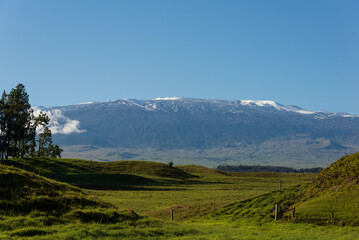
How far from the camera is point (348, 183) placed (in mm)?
41125

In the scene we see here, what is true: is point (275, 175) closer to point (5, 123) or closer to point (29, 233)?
point (5, 123)

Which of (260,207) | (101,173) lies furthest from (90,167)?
(260,207)

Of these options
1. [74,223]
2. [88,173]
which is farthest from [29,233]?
[88,173]

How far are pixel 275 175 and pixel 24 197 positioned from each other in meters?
136

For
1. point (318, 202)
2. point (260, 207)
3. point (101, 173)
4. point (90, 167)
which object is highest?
point (318, 202)

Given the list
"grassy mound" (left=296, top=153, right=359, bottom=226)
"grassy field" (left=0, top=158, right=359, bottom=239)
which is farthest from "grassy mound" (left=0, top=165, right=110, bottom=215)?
"grassy mound" (left=296, top=153, right=359, bottom=226)

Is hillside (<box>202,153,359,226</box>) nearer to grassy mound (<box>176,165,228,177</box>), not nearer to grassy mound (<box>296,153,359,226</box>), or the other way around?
grassy mound (<box>296,153,359,226</box>)

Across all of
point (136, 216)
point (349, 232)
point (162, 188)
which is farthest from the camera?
point (162, 188)

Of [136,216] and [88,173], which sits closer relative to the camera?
[136,216]

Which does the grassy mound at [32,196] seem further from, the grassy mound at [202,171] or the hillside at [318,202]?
the grassy mound at [202,171]

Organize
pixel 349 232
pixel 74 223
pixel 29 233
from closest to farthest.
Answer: pixel 29 233
pixel 74 223
pixel 349 232

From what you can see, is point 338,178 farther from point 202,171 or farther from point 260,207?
point 202,171

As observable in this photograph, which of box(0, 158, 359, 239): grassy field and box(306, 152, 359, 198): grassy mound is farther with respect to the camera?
box(306, 152, 359, 198): grassy mound

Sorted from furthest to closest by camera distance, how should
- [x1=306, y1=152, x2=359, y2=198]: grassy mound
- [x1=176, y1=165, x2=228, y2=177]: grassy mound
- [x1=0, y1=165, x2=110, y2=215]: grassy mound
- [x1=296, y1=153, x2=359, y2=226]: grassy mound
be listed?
[x1=176, y1=165, x2=228, y2=177]: grassy mound → [x1=306, y1=152, x2=359, y2=198]: grassy mound → [x1=296, y1=153, x2=359, y2=226]: grassy mound → [x1=0, y1=165, x2=110, y2=215]: grassy mound
